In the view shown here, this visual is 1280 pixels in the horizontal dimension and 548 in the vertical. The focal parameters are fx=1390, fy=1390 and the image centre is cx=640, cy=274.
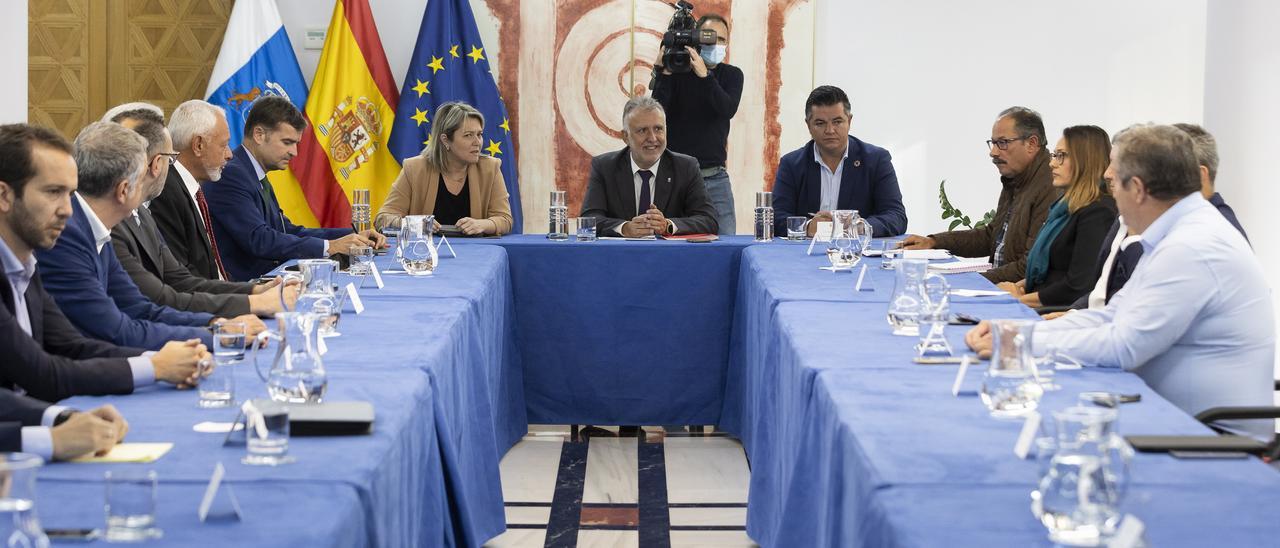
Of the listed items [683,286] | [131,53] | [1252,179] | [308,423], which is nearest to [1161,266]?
[308,423]

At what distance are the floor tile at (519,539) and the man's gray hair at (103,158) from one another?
1389 millimetres

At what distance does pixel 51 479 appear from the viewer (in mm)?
1896

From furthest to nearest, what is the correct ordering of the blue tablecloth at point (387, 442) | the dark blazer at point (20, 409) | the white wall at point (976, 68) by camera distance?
the white wall at point (976, 68) → the dark blazer at point (20, 409) → the blue tablecloth at point (387, 442)

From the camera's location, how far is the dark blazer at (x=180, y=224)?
4395mm

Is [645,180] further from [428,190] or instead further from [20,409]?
[20,409]

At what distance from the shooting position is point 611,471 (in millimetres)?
4742

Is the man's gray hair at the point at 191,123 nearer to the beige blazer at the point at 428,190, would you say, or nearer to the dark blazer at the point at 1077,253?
the beige blazer at the point at 428,190

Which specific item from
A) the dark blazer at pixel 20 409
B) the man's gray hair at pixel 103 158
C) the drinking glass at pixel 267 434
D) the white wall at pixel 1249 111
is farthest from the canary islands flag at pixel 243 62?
the drinking glass at pixel 267 434

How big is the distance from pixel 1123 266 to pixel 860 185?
7.37ft

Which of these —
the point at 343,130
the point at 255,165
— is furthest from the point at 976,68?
the point at 255,165

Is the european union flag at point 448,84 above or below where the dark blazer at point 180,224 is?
above

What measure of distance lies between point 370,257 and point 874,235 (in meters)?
2.47

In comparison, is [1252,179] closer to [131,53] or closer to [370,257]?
[370,257]

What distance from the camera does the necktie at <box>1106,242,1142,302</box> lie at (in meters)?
3.68
